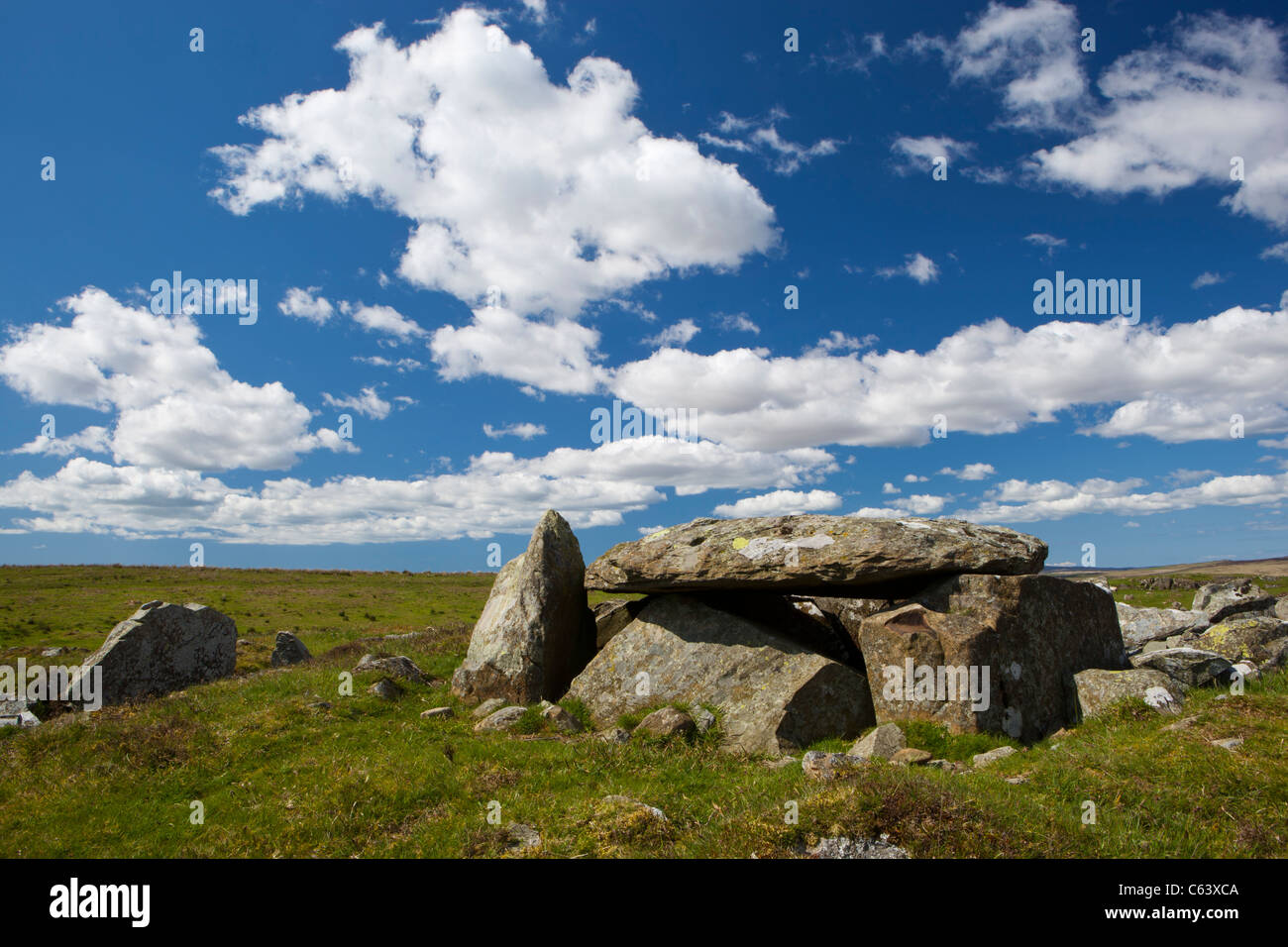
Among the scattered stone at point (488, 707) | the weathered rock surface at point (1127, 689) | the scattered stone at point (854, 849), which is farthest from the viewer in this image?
the scattered stone at point (488, 707)

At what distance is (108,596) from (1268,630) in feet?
227

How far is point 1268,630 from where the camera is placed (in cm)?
1833

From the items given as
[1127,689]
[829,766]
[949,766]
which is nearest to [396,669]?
[829,766]

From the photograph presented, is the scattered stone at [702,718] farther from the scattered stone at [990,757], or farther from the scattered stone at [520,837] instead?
the scattered stone at [520,837]

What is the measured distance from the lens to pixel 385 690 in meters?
17.8

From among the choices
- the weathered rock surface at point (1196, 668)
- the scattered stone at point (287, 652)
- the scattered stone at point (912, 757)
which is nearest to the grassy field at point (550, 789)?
the weathered rock surface at point (1196, 668)

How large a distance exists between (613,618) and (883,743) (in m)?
9.99

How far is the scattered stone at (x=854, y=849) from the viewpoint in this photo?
7.52 m

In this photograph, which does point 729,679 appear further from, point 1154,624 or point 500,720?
point 1154,624

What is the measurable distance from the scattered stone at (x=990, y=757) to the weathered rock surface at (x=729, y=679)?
268 cm

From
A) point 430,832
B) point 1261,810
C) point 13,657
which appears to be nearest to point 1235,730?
point 1261,810

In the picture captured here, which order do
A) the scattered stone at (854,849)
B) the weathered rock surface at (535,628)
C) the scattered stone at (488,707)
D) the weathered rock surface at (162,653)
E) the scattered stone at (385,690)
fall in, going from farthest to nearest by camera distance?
1. the weathered rock surface at (162,653)
2. the scattered stone at (385,690)
3. the weathered rock surface at (535,628)
4. the scattered stone at (488,707)
5. the scattered stone at (854,849)
